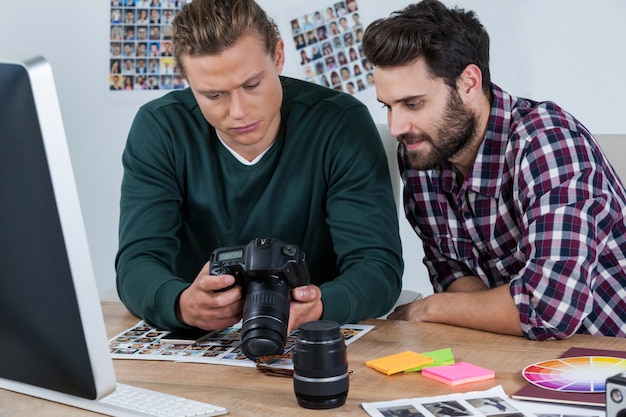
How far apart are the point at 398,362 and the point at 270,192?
64cm

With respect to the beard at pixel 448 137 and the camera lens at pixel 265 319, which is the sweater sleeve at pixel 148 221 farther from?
the beard at pixel 448 137

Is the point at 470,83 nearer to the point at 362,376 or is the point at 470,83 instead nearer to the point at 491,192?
the point at 491,192

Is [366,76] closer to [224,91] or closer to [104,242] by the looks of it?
[104,242]

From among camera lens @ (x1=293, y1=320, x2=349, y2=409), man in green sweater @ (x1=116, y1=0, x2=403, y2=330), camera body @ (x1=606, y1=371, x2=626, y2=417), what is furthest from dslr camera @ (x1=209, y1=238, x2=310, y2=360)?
camera body @ (x1=606, y1=371, x2=626, y2=417)

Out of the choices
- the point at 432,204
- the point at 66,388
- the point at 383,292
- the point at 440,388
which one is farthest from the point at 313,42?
the point at 66,388

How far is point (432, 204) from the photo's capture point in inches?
71.3

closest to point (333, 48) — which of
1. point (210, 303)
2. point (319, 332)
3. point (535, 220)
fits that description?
point (535, 220)

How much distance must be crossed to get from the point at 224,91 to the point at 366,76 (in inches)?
60.2

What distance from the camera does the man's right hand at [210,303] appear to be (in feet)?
4.20

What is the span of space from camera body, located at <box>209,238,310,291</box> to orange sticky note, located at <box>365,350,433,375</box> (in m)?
0.17

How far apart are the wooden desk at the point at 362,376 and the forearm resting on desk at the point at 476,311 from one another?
22 millimetres

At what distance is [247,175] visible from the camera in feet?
5.86

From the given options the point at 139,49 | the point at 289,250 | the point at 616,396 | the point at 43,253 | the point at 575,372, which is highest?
the point at 139,49

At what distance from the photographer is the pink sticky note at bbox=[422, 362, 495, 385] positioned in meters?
1.16
